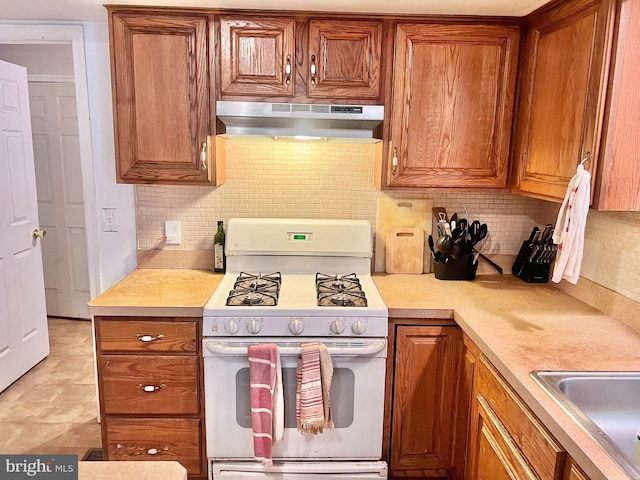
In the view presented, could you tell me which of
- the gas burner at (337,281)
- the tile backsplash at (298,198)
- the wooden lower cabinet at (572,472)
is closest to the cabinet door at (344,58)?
the tile backsplash at (298,198)

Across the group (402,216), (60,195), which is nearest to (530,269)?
(402,216)

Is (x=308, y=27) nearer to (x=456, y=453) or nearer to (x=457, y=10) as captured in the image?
(x=457, y=10)

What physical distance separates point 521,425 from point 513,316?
0.60m

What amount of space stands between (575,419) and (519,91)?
1439 millimetres

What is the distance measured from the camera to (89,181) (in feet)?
7.91

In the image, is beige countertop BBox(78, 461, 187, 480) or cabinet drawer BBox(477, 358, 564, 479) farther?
cabinet drawer BBox(477, 358, 564, 479)

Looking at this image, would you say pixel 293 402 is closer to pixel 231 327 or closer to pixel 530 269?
pixel 231 327

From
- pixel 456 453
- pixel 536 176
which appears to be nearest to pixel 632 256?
pixel 536 176

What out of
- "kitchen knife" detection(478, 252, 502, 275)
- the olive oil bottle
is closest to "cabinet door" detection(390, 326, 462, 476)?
"kitchen knife" detection(478, 252, 502, 275)

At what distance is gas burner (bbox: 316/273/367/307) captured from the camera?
1969 mm

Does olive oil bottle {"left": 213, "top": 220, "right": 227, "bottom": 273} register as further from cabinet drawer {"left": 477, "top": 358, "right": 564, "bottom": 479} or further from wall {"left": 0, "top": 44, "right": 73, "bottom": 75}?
wall {"left": 0, "top": 44, "right": 73, "bottom": 75}

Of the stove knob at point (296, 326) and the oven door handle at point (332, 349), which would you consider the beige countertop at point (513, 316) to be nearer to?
the oven door handle at point (332, 349)

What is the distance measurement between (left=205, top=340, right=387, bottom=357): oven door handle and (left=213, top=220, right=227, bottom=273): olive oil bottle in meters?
0.58

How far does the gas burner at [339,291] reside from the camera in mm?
1969
